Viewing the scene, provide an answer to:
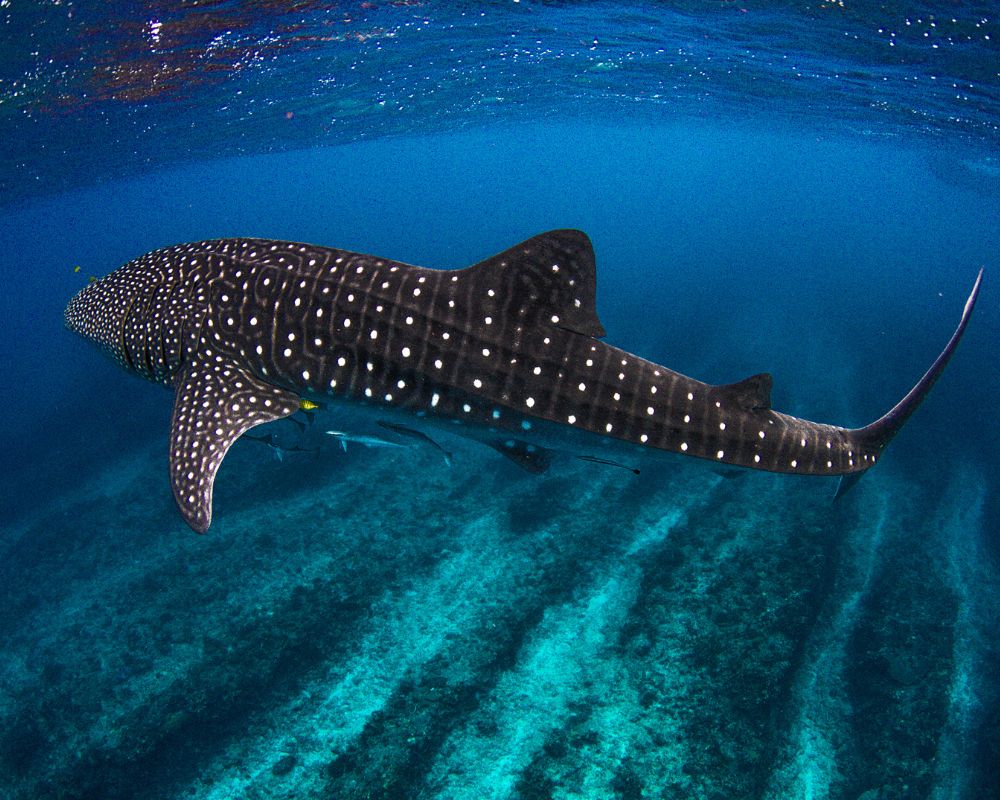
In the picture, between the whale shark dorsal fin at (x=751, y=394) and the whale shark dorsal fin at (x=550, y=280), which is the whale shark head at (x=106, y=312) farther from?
the whale shark dorsal fin at (x=751, y=394)

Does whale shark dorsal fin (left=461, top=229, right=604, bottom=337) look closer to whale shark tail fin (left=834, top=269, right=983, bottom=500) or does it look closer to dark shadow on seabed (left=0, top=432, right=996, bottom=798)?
whale shark tail fin (left=834, top=269, right=983, bottom=500)

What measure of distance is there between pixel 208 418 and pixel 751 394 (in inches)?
197

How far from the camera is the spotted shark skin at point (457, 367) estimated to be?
4.73 metres

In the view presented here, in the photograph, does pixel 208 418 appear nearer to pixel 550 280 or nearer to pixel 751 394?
pixel 550 280

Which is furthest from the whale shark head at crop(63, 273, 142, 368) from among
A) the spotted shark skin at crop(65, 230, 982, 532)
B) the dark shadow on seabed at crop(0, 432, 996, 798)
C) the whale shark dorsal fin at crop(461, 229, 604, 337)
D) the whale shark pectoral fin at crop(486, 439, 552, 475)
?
the dark shadow on seabed at crop(0, 432, 996, 798)

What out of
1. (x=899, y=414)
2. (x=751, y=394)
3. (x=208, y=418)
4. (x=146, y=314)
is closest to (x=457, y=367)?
(x=208, y=418)

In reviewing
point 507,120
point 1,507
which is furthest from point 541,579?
point 507,120

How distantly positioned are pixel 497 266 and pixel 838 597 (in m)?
9.63

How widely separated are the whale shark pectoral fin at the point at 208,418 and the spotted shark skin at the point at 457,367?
13 millimetres

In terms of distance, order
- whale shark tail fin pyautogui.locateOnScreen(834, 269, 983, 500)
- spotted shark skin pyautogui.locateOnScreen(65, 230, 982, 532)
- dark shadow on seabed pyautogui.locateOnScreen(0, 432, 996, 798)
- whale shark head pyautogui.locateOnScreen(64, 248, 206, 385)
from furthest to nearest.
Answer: dark shadow on seabed pyautogui.locateOnScreen(0, 432, 996, 798)
whale shark head pyautogui.locateOnScreen(64, 248, 206, 385)
whale shark tail fin pyautogui.locateOnScreen(834, 269, 983, 500)
spotted shark skin pyautogui.locateOnScreen(65, 230, 982, 532)

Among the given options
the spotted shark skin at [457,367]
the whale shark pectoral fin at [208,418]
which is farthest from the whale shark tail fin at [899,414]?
the whale shark pectoral fin at [208,418]

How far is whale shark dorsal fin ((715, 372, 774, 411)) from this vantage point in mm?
4789

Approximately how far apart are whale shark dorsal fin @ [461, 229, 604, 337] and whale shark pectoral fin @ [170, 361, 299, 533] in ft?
8.01

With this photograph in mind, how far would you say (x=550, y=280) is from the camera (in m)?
4.79
